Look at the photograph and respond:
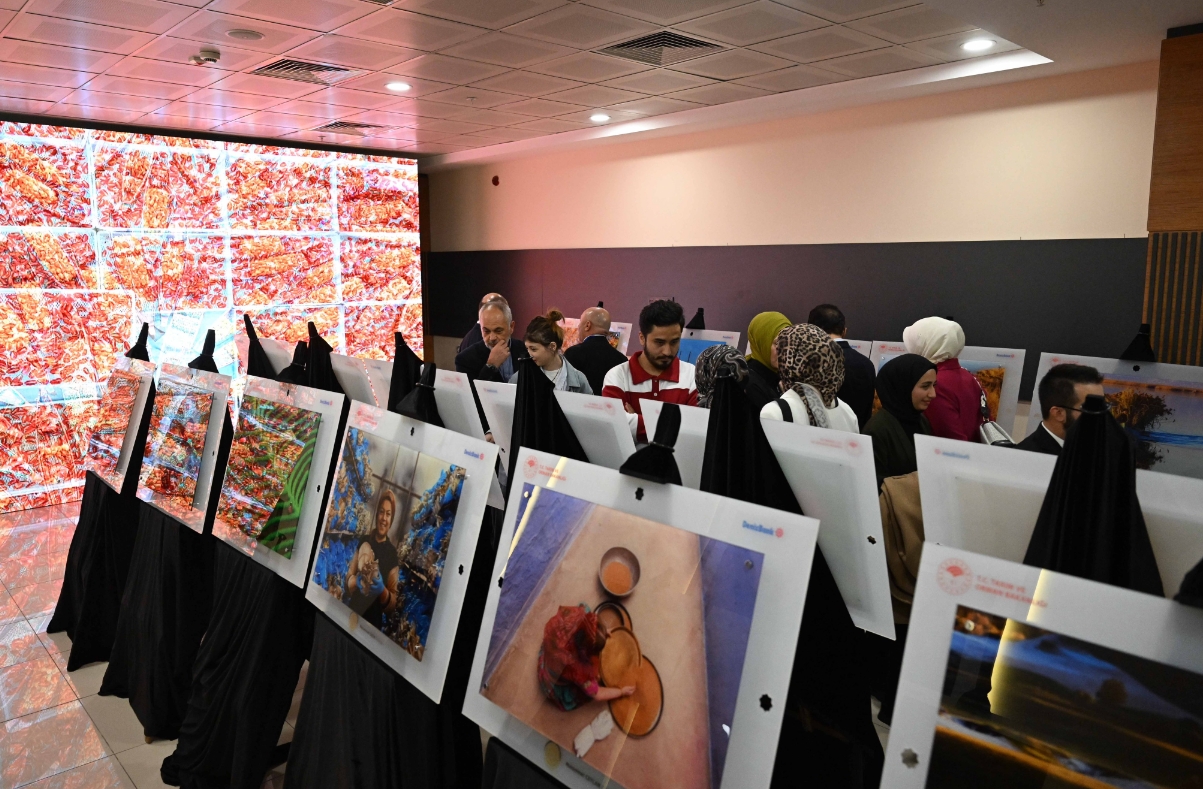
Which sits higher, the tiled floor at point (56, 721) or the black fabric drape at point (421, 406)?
the black fabric drape at point (421, 406)

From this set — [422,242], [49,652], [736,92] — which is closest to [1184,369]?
[736,92]

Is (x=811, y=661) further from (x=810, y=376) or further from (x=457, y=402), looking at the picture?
(x=457, y=402)

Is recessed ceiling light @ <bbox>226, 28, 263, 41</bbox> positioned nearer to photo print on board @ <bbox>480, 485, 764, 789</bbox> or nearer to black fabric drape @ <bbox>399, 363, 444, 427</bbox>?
black fabric drape @ <bbox>399, 363, 444, 427</bbox>

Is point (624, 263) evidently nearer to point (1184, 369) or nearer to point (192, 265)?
point (192, 265)

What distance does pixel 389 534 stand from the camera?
2111 mm

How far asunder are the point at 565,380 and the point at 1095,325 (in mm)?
3991

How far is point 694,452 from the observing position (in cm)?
198

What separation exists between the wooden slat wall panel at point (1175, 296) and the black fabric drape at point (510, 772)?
4.70 metres

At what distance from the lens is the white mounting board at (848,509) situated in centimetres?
158

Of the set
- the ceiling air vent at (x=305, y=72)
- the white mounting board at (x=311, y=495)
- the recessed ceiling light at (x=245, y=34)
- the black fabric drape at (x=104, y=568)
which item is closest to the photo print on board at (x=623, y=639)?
the white mounting board at (x=311, y=495)

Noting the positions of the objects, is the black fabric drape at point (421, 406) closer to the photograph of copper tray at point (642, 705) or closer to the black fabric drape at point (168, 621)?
the photograph of copper tray at point (642, 705)

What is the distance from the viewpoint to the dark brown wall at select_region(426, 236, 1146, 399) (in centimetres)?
559

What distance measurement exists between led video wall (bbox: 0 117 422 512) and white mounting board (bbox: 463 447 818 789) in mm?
7222

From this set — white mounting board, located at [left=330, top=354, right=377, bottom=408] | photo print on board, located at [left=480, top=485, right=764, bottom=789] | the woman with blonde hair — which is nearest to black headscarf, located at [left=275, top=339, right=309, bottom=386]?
white mounting board, located at [left=330, top=354, right=377, bottom=408]
